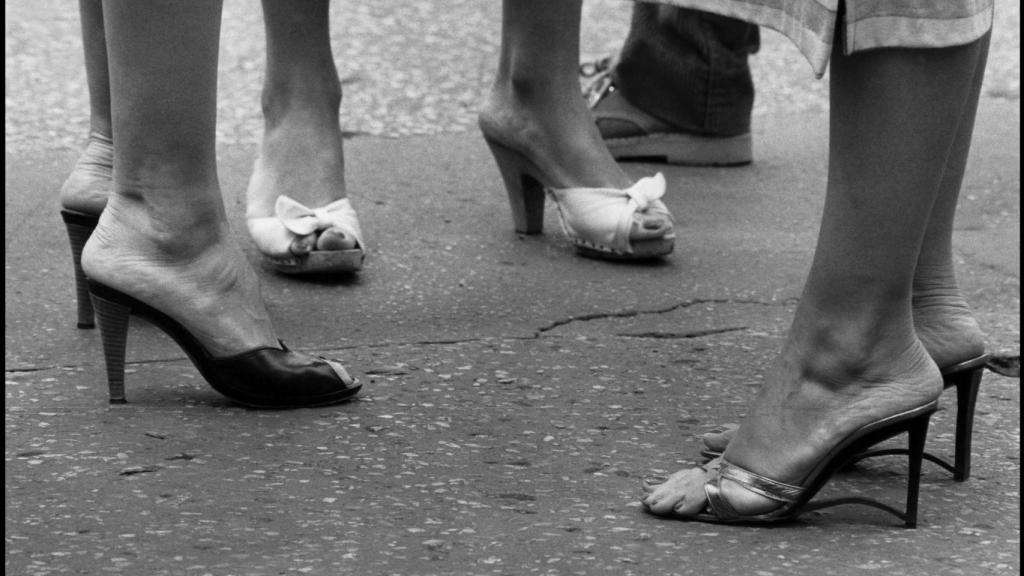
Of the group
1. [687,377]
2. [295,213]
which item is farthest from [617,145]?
[687,377]

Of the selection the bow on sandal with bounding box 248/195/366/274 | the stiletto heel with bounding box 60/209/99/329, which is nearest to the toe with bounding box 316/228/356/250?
the bow on sandal with bounding box 248/195/366/274

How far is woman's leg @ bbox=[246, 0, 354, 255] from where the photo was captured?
8.29 ft

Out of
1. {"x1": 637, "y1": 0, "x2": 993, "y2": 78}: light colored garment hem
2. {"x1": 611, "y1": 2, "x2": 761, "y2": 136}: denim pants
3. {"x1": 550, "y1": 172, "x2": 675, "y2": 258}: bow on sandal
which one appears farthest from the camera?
{"x1": 611, "y1": 2, "x2": 761, "y2": 136}: denim pants

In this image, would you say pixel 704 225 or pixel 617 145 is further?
pixel 617 145

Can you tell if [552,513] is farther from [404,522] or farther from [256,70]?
[256,70]

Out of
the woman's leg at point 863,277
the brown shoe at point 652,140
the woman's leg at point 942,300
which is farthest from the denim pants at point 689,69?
the woman's leg at point 863,277

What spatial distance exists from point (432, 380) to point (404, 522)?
0.51m

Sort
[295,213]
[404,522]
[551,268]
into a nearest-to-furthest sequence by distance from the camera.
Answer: [404,522]
[295,213]
[551,268]

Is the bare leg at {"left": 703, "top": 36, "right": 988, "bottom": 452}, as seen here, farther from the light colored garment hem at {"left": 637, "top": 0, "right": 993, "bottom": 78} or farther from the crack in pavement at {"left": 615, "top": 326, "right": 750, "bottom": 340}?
the crack in pavement at {"left": 615, "top": 326, "right": 750, "bottom": 340}

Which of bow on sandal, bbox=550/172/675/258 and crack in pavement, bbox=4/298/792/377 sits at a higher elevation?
bow on sandal, bbox=550/172/675/258

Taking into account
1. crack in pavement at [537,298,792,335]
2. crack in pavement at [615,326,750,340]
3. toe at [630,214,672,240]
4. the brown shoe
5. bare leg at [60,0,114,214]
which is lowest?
crack in pavement at [615,326,750,340]

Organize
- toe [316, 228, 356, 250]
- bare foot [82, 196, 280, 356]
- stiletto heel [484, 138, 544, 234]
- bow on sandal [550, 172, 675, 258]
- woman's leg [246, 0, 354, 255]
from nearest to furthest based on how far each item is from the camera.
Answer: bare foot [82, 196, 280, 356] → toe [316, 228, 356, 250] → woman's leg [246, 0, 354, 255] → bow on sandal [550, 172, 675, 258] → stiletto heel [484, 138, 544, 234]

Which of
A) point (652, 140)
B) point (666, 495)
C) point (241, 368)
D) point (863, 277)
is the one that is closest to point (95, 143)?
point (241, 368)

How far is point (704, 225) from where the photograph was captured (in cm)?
299
